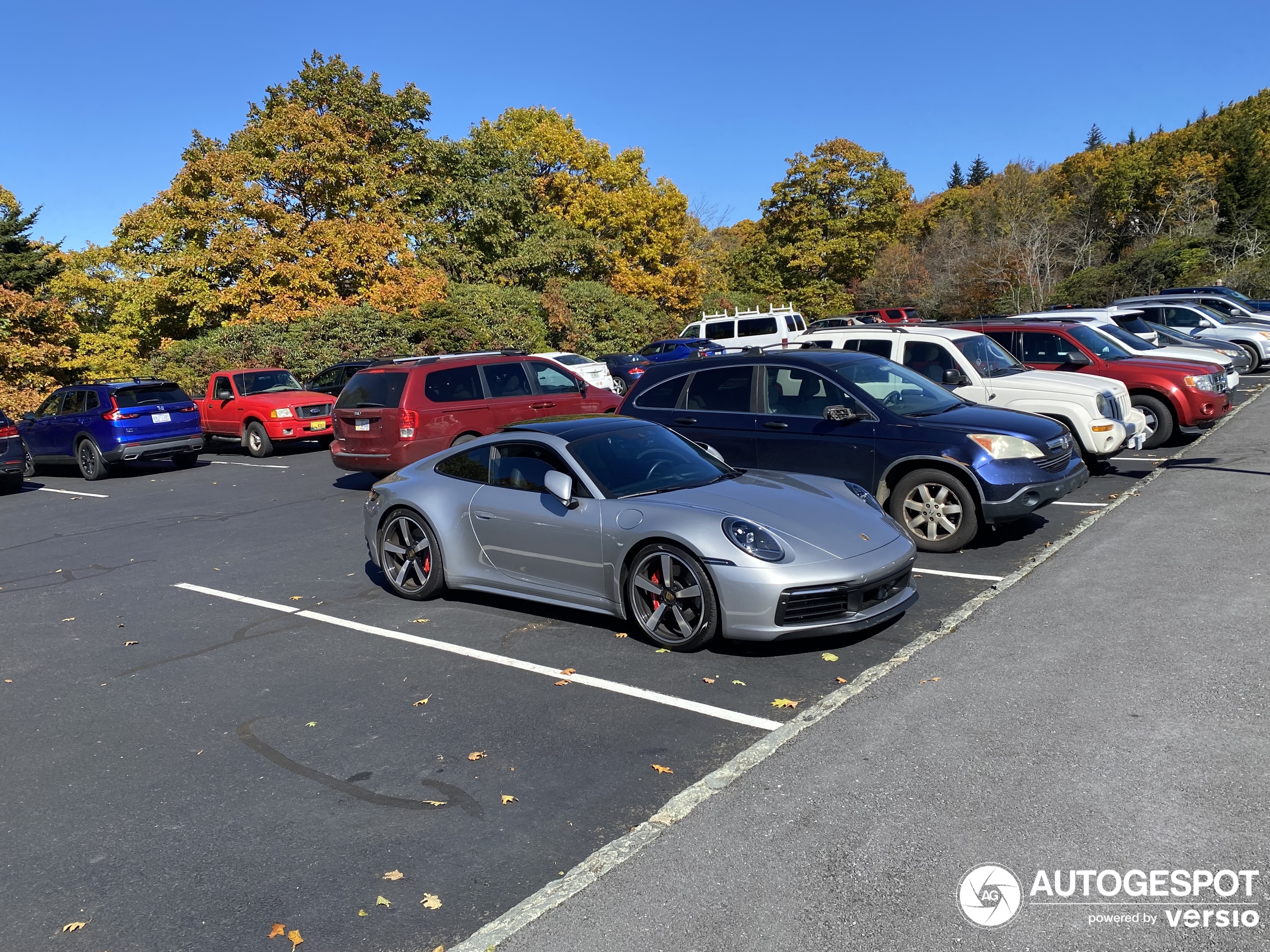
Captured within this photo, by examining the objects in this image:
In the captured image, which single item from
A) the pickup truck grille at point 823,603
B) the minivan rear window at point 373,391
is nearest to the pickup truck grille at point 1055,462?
the pickup truck grille at point 823,603

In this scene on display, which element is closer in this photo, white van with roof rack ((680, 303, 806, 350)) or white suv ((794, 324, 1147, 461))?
white suv ((794, 324, 1147, 461))

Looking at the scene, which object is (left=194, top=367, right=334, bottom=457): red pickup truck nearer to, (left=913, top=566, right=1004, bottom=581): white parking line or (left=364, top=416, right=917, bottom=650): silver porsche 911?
(left=364, top=416, right=917, bottom=650): silver porsche 911

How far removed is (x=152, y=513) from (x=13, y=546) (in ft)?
6.26

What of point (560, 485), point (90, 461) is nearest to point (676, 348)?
point (90, 461)

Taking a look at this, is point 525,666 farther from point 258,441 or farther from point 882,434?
point 258,441

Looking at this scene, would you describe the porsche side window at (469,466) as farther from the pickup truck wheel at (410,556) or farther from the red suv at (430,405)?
the red suv at (430,405)

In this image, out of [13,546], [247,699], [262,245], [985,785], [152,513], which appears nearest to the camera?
[985,785]

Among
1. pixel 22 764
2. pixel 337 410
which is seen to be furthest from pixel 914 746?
pixel 337 410

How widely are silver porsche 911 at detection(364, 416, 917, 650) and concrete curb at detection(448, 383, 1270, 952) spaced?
0.35m

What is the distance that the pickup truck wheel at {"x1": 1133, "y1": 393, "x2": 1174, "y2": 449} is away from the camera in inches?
515

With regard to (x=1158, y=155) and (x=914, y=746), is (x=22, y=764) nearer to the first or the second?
(x=914, y=746)

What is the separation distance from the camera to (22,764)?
16.1 ft

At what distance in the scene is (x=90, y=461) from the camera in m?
17.1

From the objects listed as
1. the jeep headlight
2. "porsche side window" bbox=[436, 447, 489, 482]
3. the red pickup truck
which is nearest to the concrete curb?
the jeep headlight
